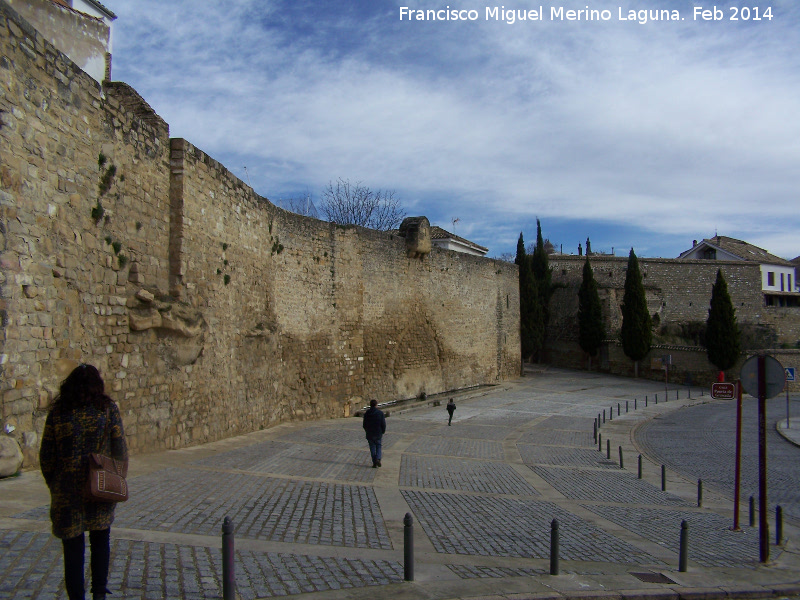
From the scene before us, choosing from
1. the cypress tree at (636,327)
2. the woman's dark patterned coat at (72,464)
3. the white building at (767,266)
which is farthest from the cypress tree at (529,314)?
the woman's dark patterned coat at (72,464)

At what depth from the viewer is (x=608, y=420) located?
69.2 feet

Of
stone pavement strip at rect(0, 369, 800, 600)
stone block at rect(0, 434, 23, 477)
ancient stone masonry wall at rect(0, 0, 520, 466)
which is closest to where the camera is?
stone pavement strip at rect(0, 369, 800, 600)

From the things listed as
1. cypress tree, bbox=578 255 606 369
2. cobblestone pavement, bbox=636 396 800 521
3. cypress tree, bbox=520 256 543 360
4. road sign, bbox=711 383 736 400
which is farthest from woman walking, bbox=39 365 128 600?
cypress tree, bbox=578 255 606 369

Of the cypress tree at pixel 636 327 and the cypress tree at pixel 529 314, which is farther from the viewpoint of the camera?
the cypress tree at pixel 529 314

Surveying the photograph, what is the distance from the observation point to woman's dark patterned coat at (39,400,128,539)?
377 cm

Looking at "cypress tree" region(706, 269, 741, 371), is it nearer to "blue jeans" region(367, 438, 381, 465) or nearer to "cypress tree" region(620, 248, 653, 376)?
"cypress tree" region(620, 248, 653, 376)

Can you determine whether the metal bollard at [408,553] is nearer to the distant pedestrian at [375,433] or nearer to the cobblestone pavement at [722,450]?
the distant pedestrian at [375,433]

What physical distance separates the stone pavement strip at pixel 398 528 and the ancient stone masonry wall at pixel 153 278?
1185mm

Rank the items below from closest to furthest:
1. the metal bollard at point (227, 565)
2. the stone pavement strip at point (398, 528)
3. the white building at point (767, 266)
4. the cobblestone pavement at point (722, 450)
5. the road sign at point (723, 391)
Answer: the metal bollard at point (227, 565) < the stone pavement strip at point (398, 528) < the road sign at point (723, 391) < the cobblestone pavement at point (722, 450) < the white building at point (767, 266)

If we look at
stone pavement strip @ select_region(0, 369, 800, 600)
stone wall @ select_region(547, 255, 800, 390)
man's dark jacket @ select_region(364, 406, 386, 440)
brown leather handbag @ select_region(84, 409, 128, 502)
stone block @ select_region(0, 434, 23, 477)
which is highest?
stone wall @ select_region(547, 255, 800, 390)

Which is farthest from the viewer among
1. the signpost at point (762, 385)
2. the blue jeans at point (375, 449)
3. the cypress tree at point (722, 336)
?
the cypress tree at point (722, 336)

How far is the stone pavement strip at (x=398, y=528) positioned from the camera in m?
5.07

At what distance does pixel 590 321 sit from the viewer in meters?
40.8

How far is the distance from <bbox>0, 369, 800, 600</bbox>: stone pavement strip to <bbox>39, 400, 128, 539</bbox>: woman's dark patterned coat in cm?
91
